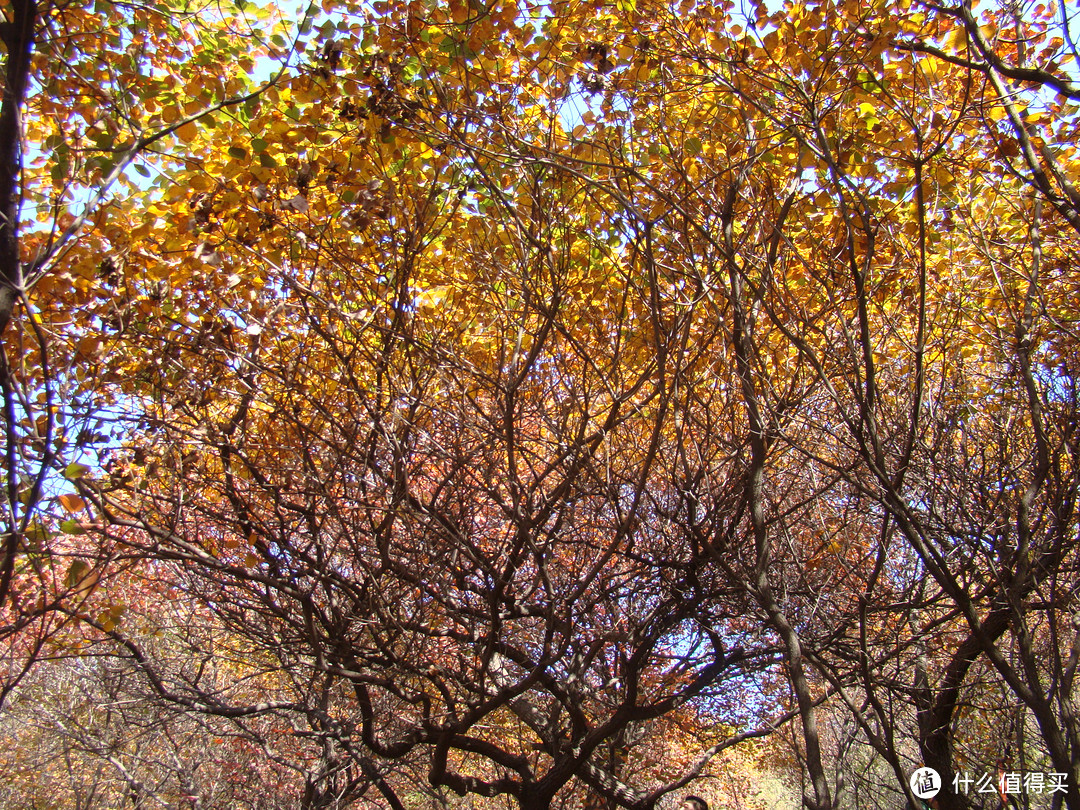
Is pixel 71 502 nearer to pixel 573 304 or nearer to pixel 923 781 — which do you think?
pixel 573 304

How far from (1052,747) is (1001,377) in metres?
2.92

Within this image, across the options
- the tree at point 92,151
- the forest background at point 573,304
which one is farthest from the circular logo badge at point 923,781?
the tree at point 92,151

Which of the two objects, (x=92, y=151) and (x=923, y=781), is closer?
(x=92, y=151)

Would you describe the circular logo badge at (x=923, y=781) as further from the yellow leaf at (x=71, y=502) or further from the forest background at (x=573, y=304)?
the yellow leaf at (x=71, y=502)

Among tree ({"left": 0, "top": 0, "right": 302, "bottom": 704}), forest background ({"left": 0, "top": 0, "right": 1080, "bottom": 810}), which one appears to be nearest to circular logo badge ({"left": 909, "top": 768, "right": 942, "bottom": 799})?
forest background ({"left": 0, "top": 0, "right": 1080, "bottom": 810})

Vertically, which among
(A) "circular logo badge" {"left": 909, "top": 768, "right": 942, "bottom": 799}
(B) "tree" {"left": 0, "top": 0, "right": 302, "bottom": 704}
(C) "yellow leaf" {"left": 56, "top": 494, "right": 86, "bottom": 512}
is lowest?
(A) "circular logo badge" {"left": 909, "top": 768, "right": 942, "bottom": 799}

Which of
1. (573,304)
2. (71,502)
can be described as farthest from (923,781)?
(71,502)

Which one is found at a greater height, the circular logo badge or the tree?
the tree

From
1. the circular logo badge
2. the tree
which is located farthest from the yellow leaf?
the circular logo badge

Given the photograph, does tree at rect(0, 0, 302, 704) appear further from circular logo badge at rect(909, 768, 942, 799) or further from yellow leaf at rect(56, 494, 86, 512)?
circular logo badge at rect(909, 768, 942, 799)

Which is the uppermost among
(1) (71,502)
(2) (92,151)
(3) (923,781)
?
(2) (92,151)

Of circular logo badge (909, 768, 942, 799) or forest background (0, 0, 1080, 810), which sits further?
circular logo badge (909, 768, 942, 799)

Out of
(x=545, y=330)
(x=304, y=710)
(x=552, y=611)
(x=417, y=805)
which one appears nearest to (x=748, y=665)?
(x=552, y=611)

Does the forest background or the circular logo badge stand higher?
the forest background
